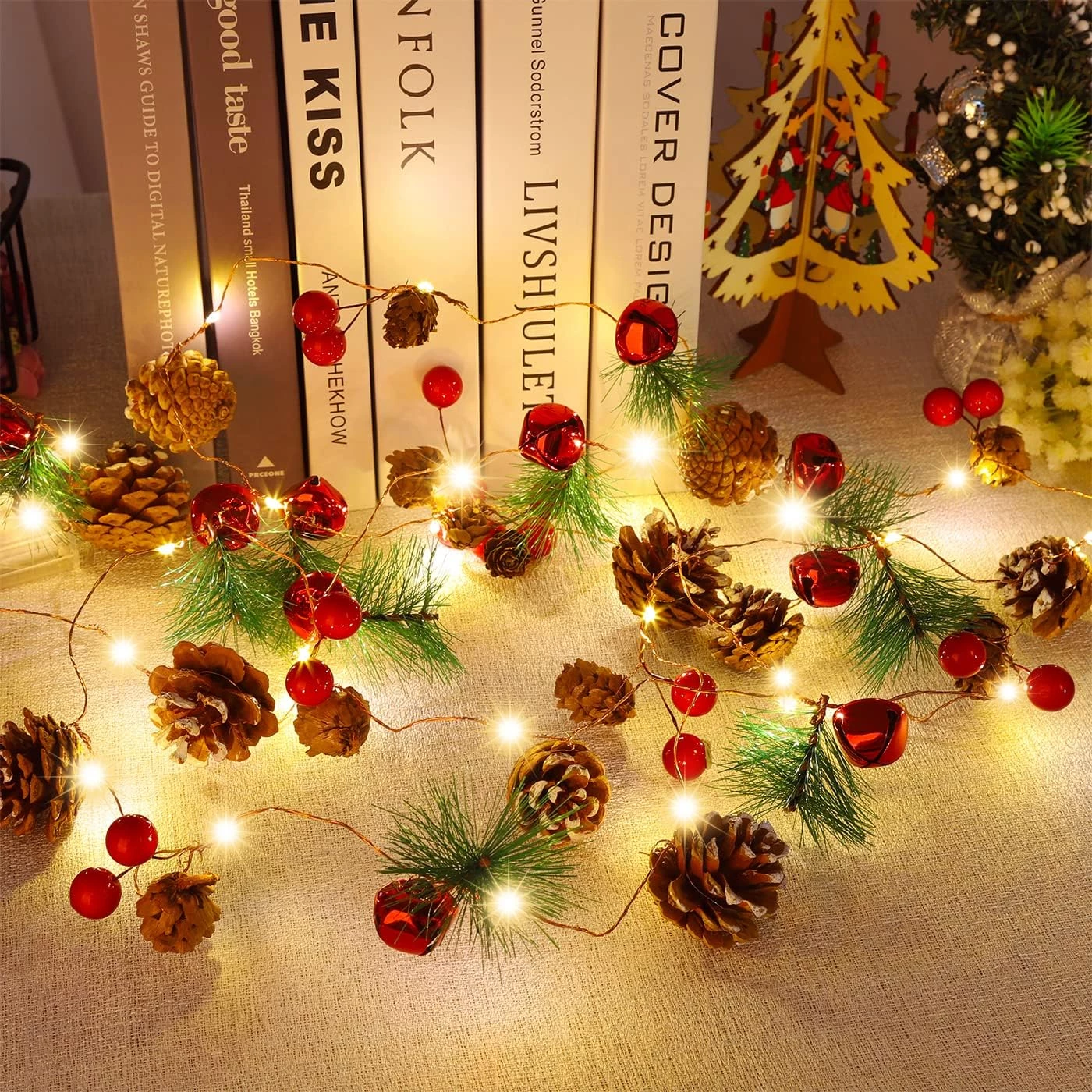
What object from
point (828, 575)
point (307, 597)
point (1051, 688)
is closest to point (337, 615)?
point (307, 597)

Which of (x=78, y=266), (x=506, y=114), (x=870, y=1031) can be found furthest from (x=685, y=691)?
(x=78, y=266)

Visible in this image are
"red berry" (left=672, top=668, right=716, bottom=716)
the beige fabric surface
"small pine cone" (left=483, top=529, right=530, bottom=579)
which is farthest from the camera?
"small pine cone" (left=483, top=529, right=530, bottom=579)

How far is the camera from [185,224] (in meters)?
0.72

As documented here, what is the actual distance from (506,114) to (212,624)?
1.02 feet

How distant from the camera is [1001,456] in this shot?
2.45 ft

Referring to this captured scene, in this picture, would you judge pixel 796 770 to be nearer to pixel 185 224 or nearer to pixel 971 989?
pixel 971 989

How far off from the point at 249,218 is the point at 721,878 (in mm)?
423

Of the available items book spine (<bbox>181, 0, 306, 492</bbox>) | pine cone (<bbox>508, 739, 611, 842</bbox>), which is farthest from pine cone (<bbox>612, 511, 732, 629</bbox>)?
book spine (<bbox>181, 0, 306, 492</bbox>)

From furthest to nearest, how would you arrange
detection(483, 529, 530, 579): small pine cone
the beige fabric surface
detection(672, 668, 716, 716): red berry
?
detection(483, 529, 530, 579): small pine cone → detection(672, 668, 716, 716): red berry → the beige fabric surface

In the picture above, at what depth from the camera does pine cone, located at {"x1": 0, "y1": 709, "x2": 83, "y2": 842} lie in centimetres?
59

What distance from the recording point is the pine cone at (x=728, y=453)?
0.74 meters

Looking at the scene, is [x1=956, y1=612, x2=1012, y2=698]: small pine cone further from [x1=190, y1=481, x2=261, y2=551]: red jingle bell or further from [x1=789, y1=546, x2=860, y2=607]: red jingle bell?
[x1=190, y1=481, x2=261, y2=551]: red jingle bell

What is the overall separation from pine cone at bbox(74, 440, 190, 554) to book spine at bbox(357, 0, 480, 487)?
5.0 inches

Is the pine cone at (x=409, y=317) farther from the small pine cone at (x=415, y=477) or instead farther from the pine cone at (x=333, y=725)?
the pine cone at (x=333, y=725)
